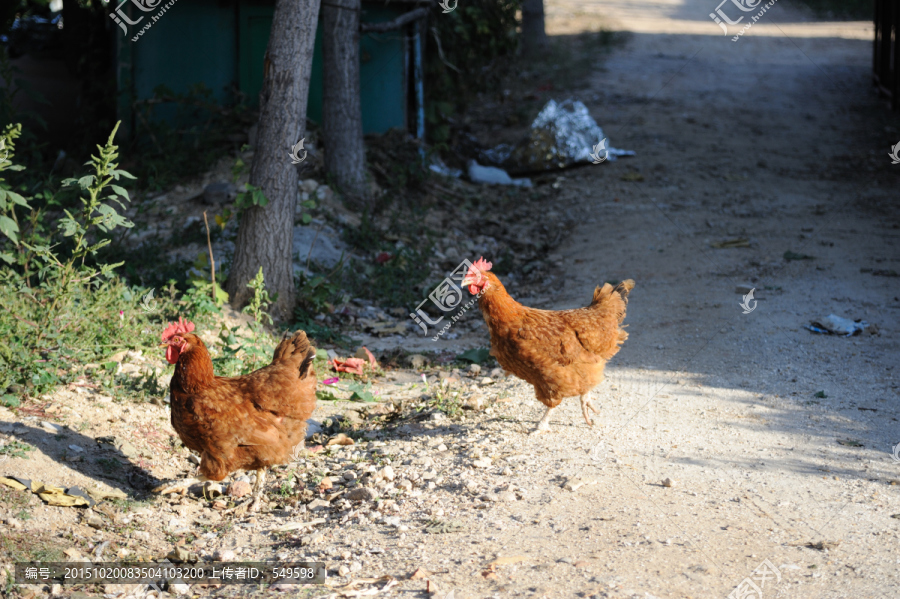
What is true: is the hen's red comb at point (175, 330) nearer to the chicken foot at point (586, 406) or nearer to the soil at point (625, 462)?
the soil at point (625, 462)

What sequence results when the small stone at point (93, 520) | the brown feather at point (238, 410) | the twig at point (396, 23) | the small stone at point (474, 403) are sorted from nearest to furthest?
the small stone at point (93, 520)
the brown feather at point (238, 410)
the small stone at point (474, 403)
the twig at point (396, 23)

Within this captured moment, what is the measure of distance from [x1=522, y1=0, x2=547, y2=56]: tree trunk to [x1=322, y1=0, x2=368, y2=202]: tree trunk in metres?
11.4

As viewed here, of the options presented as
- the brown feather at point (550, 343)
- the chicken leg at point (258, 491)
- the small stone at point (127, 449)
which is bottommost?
the chicken leg at point (258, 491)

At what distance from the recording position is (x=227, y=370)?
5.11m

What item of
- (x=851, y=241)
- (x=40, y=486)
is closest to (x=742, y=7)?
(x=851, y=241)

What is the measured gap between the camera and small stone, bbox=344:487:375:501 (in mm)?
4023

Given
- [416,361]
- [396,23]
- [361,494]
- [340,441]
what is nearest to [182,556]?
[361,494]

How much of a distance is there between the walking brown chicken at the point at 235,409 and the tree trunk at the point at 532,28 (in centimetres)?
1731

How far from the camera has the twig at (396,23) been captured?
9.52m

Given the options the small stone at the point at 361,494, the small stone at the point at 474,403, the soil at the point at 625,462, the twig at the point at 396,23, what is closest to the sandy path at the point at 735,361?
the soil at the point at 625,462

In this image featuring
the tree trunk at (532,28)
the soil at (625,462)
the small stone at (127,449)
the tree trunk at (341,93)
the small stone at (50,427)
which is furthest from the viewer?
the tree trunk at (532,28)

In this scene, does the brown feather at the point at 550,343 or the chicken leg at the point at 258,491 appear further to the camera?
the brown feather at the point at 550,343

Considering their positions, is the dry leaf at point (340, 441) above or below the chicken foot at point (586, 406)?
below

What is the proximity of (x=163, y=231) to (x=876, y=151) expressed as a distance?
11813 mm
